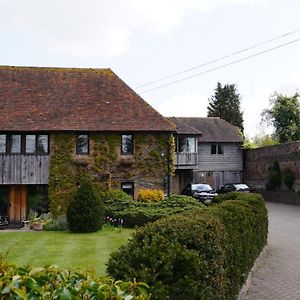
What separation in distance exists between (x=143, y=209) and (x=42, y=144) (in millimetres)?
7142

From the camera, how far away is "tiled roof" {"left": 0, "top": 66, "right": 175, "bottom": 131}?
25.3 metres

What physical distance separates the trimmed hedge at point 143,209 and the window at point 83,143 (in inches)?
136

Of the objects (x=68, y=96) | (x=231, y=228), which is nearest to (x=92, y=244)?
(x=231, y=228)

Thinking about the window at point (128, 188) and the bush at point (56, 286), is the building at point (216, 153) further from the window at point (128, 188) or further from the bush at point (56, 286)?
the bush at point (56, 286)

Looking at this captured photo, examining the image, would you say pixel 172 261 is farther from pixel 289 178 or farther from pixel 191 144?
pixel 191 144

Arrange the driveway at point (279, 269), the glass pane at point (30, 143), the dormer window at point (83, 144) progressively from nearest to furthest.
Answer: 1. the driveway at point (279, 269)
2. the glass pane at point (30, 143)
3. the dormer window at point (83, 144)

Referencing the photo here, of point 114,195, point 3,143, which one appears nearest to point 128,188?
point 114,195

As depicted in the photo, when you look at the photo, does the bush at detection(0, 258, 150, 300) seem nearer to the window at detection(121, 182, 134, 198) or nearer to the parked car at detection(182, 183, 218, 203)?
the window at detection(121, 182, 134, 198)

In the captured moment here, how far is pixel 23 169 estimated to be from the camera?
24.7 metres

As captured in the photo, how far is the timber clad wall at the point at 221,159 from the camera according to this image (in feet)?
156

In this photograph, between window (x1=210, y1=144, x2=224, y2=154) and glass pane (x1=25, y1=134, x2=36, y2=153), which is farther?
window (x1=210, y1=144, x2=224, y2=154)

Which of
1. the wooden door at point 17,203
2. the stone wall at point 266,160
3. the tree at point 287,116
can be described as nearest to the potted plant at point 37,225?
the wooden door at point 17,203

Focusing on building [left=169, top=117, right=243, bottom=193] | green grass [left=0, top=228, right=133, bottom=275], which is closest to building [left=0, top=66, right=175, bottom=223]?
green grass [left=0, top=228, right=133, bottom=275]

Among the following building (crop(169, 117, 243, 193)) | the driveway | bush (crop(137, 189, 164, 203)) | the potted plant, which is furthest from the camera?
building (crop(169, 117, 243, 193))
